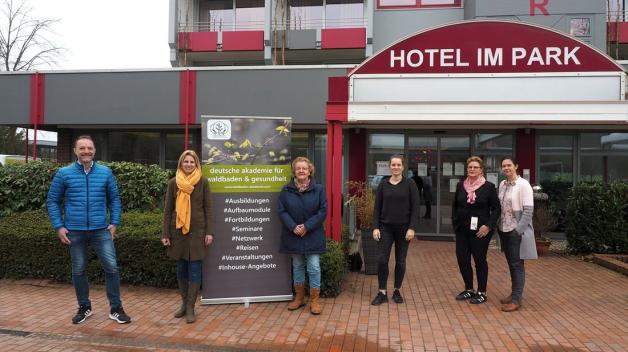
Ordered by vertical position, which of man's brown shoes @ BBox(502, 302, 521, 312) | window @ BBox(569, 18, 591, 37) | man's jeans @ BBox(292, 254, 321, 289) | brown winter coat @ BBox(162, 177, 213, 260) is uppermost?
window @ BBox(569, 18, 591, 37)

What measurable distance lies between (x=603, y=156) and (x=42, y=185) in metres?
11.2

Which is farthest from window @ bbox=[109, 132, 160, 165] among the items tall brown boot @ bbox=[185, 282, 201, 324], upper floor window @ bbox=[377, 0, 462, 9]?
upper floor window @ bbox=[377, 0, 462, 9]

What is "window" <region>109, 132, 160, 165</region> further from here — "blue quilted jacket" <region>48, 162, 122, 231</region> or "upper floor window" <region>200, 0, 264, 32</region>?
"upper floor window" <region>200, 0, 264, 32</region>

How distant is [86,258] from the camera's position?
15.1ft

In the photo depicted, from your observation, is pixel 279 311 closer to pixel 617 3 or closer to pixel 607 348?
pixel 607 348

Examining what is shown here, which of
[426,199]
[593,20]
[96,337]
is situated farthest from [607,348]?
[593,20]

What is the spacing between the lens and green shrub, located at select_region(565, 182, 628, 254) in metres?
7.96

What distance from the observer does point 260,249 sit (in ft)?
17.0

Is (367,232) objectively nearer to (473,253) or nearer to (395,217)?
(395,217)

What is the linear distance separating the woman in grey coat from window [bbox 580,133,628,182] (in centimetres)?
651

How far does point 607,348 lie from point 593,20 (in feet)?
50.2

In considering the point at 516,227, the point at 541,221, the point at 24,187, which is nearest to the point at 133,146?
the point at 24,187

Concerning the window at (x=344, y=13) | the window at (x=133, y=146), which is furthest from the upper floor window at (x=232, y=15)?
the window at (x=133, y=146)

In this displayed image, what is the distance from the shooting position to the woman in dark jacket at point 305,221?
4844 millimetres
